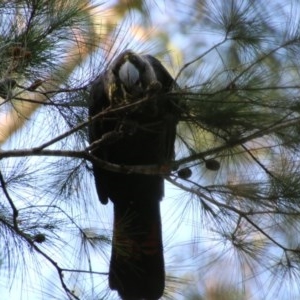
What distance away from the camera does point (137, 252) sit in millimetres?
2414

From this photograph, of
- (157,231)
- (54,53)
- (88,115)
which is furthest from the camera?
(157,231)

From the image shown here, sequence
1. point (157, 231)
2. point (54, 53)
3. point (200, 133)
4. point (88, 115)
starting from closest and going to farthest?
point (200, 133) < point (54, 53) < point (88, 115) < point (157, 231)

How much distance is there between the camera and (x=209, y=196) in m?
2.03

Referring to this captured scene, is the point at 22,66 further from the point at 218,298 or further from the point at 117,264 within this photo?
the point at 218,298

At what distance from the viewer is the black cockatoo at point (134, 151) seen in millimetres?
1991

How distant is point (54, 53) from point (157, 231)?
777 millimetres

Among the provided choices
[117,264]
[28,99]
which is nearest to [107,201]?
[117,264]

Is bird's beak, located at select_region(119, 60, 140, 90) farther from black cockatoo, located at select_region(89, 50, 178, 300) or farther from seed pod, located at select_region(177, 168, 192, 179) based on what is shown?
seed pod, located at select_region(177, 168, 192, 179)

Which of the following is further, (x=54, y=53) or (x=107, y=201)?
(x=107, y=201)

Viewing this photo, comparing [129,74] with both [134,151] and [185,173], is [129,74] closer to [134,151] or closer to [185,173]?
[134,151]

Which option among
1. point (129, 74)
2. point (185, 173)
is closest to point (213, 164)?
point (185, 173)

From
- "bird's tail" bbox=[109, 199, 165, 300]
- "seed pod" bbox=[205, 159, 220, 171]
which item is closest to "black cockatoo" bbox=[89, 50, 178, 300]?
"bird's tail" bbox=[109, 199, 165, 300]

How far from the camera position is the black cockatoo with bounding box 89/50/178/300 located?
1.99 metres

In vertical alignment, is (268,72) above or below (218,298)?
above
